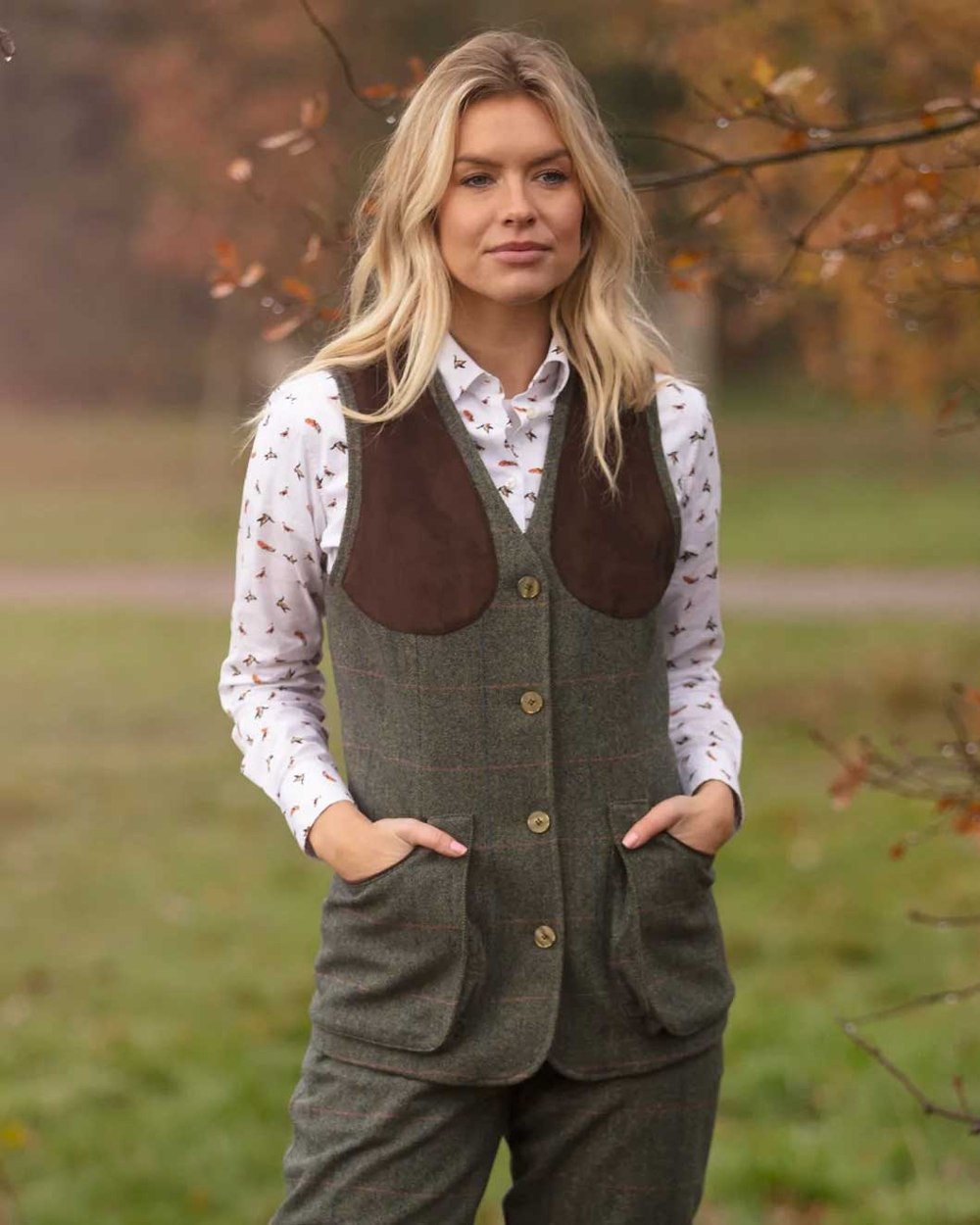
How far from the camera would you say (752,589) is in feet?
42.3

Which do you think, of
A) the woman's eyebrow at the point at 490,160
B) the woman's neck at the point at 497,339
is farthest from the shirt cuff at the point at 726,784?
the woman's eyebrow at the point at 490,160

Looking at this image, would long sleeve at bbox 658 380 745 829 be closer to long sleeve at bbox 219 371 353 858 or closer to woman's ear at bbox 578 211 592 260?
woman's ear at bbox 578 211 592 260

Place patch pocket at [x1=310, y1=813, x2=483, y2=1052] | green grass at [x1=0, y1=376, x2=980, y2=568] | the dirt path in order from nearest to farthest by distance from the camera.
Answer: patch pocket at [x1=310, y1=813, x2=483, y2=1052], the dirt path, green grass at [x1=0, y1=376, x2=980, y2=568]

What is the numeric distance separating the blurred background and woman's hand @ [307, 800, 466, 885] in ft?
A: 2.62

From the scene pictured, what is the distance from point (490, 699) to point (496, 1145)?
24.1 inches

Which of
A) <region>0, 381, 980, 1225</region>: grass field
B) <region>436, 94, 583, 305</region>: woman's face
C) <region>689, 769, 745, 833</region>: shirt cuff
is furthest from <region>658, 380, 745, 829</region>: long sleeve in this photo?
<region>0, 381, 980, 1225</region>: grass field

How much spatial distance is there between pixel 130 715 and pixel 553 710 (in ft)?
24.5

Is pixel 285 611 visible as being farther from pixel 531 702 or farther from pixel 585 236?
pixel 585 236

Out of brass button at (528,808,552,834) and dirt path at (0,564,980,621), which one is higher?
dirt path at (0,564,980,621)

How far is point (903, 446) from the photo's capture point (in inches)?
899

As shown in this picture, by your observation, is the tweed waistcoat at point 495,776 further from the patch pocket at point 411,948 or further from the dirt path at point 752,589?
the dirt path at point 752,589

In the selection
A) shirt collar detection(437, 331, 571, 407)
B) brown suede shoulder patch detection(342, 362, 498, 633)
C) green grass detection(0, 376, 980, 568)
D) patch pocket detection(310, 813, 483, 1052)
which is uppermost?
green grass detection(0, 376, 980, 568)

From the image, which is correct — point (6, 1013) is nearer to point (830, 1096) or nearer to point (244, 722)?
point (830, 1096)

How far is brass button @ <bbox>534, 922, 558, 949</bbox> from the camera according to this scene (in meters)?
2.32
